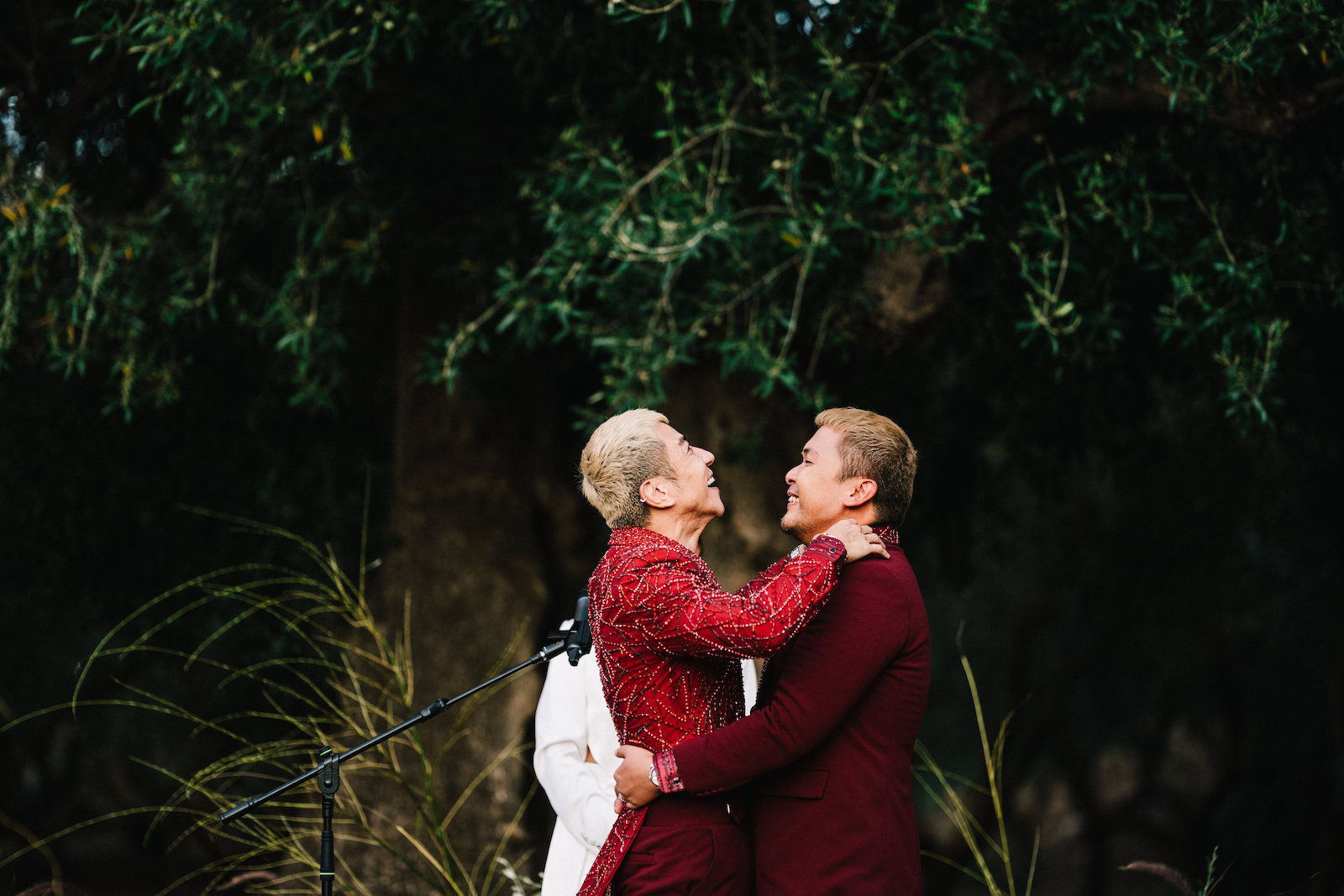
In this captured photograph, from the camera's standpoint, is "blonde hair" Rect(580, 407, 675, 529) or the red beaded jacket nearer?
the red beaded jacket

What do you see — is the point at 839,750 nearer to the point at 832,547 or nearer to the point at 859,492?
the point at 832,547

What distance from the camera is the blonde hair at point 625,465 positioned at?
96.7 inches

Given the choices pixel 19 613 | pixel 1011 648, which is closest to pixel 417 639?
pixel 19 613

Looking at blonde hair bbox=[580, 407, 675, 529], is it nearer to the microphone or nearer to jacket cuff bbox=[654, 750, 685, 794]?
the microphone

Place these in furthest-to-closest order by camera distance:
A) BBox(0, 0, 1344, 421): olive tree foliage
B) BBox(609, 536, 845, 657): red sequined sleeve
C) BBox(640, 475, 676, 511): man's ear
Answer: BBox(0, 0, 1344, 421): olive tree foliage, BBox(640, 475, 676, 511): man's ear, BBox(609, 536, 845, 657): red sequined sleeve

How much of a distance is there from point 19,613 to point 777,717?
26.3 ft

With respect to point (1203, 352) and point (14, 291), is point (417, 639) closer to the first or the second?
point (14, 291)

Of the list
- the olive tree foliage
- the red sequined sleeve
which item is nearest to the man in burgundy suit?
the red sequined sleeve

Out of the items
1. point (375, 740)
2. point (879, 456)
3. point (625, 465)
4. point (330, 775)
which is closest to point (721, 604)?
point (625, 465)

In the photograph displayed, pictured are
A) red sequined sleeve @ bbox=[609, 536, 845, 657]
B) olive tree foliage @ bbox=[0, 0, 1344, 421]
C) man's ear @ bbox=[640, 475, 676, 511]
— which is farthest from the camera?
olive tree foliage @ bbox=[0, 0, 1344, 421]

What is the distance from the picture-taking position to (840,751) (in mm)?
2355

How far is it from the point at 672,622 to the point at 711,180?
203 centimetres

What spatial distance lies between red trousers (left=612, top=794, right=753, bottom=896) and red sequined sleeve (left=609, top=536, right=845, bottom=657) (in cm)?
30

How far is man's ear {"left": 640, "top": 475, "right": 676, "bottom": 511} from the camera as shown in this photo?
245 cm
